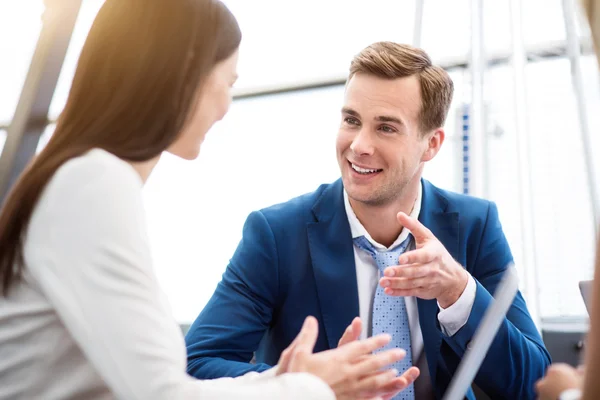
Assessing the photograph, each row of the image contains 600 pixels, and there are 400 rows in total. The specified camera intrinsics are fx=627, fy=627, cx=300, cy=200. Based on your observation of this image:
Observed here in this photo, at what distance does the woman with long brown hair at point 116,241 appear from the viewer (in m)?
0.83

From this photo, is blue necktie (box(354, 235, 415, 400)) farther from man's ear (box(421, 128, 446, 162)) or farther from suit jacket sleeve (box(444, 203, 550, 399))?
man's ear (box(421, 128, 446, 162))

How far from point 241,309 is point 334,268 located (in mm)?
288

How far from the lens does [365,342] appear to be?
103 cm

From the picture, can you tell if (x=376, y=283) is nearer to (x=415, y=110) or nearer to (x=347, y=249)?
(x=347, y=249)

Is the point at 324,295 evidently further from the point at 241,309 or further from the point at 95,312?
the point at 95,312

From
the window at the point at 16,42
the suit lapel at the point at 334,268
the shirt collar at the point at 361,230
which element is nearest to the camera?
the suit lapel at the point at 334,268

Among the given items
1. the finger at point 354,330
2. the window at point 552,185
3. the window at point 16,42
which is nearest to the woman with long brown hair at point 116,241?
the finger at point 354,330

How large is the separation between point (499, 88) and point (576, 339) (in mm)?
1170

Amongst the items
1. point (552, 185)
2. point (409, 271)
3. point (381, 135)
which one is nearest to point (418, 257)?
point (409, 271)

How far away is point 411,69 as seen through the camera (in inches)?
80.0

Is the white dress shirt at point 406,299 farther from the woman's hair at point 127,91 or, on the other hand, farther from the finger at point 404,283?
the woman's hair at point 127,91

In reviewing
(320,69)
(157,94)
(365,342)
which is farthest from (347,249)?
(320,69)

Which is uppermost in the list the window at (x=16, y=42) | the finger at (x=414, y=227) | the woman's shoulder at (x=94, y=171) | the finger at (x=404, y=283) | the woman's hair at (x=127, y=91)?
the window at (x=16, y=42)

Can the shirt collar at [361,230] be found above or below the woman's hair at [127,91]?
below
